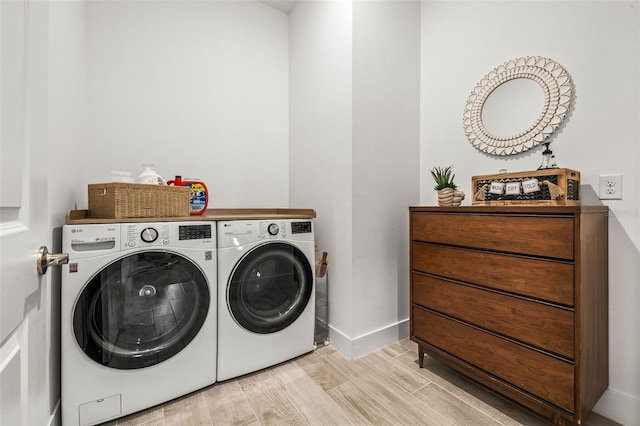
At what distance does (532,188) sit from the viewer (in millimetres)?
1328

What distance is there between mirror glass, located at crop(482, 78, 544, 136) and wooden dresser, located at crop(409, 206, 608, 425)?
0.62 metres

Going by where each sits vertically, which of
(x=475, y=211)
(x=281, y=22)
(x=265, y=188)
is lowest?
(x=475, y=211)

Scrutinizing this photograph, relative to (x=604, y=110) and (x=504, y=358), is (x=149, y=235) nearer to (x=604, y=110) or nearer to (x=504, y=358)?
(x=504, y=358)

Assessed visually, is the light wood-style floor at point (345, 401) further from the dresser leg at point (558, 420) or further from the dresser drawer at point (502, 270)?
the dresser drawer at point (502, 270)

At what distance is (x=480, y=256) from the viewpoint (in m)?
1.38

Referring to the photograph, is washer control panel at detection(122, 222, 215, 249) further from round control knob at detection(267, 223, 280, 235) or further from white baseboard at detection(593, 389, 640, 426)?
white baseboard at detection(593, 389, 640, 426)

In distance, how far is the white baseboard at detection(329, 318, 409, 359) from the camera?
1813mm

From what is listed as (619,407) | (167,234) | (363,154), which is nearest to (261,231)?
(167,234)

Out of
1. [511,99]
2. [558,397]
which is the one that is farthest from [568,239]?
[511,99]

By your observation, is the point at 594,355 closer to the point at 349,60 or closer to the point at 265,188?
the point at 349,60

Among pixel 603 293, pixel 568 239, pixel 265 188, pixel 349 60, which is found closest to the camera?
pixel 568 239

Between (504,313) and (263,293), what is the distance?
1.24 metres

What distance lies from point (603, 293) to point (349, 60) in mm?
1832

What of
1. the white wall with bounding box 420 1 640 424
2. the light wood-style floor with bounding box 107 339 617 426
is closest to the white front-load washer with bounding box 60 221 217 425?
the light wood-style floor with bounding box 107 339 617 426
